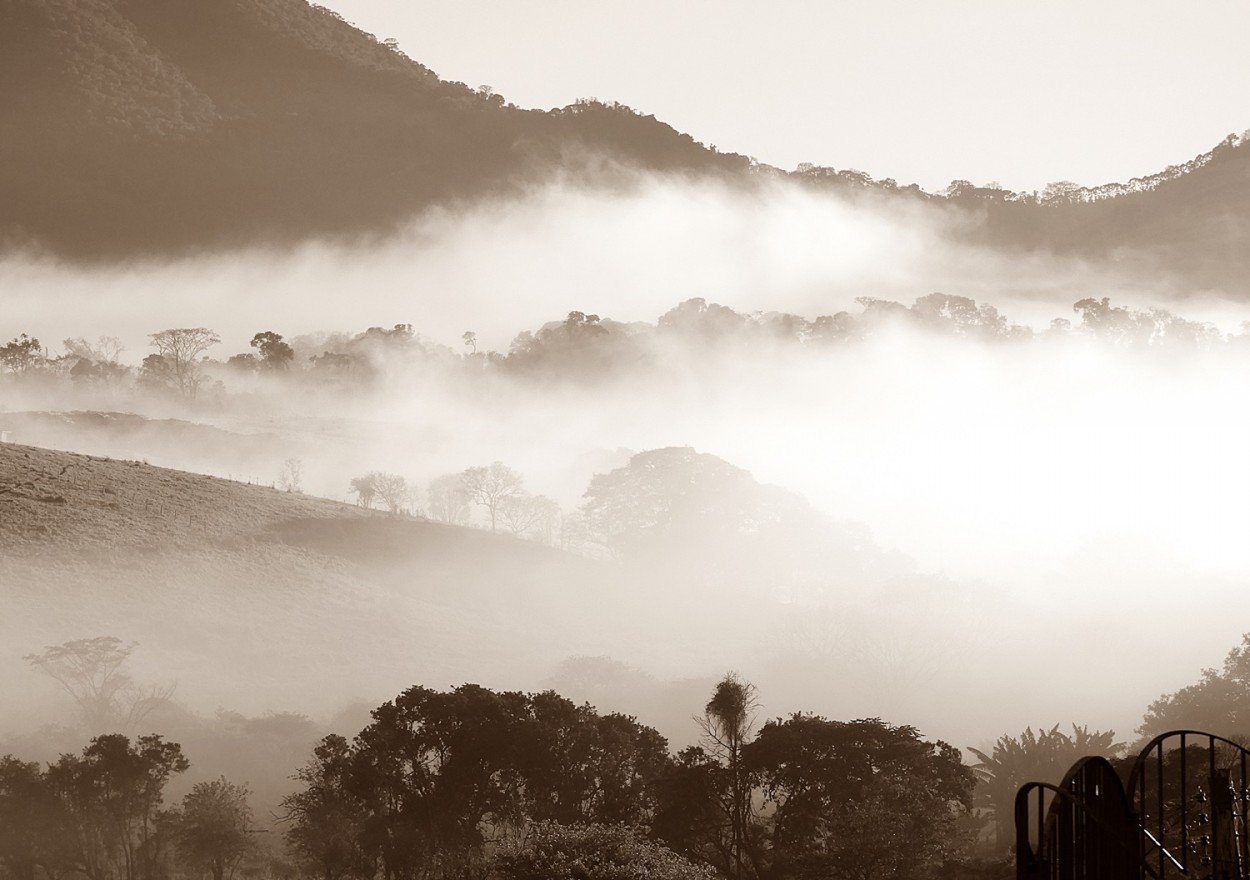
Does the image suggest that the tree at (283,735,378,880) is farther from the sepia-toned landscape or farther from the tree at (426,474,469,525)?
the tree at (426,474,469,525)

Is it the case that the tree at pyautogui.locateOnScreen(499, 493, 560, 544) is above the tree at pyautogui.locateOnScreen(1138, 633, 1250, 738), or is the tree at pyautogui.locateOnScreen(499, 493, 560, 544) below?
above

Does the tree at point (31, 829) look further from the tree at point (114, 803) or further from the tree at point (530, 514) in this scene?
the tree at point (530, 514)

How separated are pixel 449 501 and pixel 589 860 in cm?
11569

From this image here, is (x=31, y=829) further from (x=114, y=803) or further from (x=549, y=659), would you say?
(x=549, y=659)

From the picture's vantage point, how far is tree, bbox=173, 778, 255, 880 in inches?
2270

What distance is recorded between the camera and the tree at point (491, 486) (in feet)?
501

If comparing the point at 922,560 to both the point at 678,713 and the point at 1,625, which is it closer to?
the point at 678,713

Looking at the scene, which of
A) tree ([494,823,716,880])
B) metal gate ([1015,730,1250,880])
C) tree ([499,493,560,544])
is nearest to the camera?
metal gate ([1015,730,1250,880])

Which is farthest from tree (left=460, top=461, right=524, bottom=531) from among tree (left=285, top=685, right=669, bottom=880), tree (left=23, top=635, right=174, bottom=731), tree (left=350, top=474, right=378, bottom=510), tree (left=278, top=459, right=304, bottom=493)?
tree (left=285, top=685, right=669, bottom=880)

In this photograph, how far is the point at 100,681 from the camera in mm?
85938

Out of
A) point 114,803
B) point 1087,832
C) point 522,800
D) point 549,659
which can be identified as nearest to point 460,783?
point 522,800

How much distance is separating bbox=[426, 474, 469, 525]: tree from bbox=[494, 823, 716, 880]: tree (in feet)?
356

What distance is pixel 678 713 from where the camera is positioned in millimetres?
87188

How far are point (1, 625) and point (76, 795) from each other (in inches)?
1547
